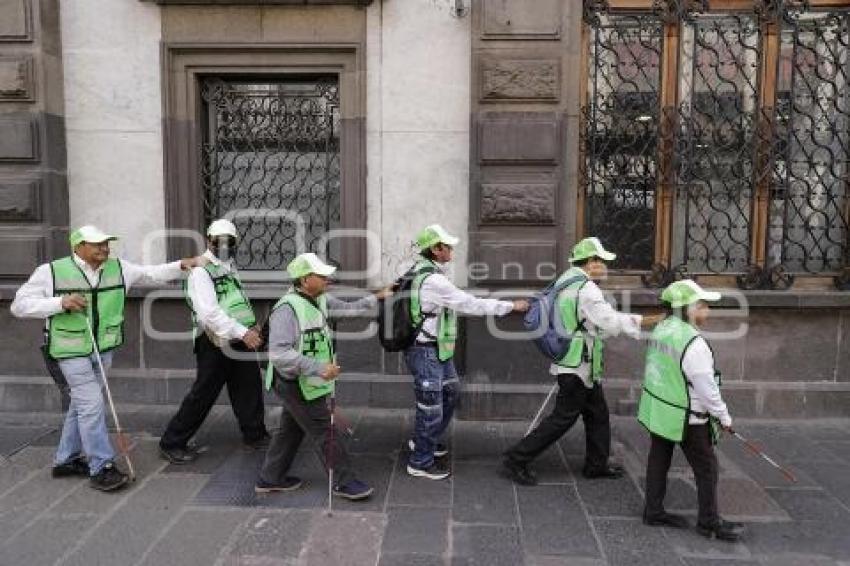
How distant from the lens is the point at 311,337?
171 inches

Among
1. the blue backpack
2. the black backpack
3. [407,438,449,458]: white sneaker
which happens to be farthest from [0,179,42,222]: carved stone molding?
the blue backpack

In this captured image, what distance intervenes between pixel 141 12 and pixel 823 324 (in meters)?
6.90

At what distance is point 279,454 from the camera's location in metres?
4.64

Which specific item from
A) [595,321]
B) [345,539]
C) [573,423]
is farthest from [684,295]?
[345,539]

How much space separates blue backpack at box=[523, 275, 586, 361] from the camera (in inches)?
183

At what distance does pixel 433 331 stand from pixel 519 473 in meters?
1.18

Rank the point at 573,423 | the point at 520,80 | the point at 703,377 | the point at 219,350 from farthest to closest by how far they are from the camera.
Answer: the point at 520,80 → the point at 219,350 → the point at 573,423 → the point at 703,377

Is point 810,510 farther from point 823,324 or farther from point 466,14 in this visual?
point 466,14

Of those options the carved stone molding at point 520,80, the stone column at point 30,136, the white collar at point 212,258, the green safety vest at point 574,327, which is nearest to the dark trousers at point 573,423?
the green safety vest at point 574,327

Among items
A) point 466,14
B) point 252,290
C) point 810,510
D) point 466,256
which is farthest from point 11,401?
point 810,510

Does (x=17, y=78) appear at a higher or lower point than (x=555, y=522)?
higher

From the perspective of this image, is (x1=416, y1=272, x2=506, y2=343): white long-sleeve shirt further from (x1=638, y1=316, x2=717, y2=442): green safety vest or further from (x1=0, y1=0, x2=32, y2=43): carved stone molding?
(x1=0, y1=0, x2=32, y2=43): carved stone molding

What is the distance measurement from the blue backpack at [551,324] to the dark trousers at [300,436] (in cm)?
152

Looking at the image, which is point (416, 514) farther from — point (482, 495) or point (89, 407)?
point (89, 407)
